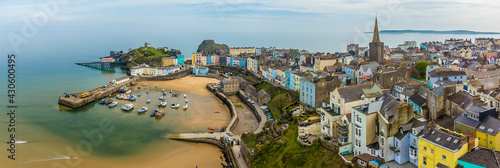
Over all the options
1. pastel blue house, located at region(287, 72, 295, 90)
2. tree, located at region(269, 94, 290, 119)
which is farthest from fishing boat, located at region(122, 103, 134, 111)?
pastel blue house, located at region(287, 72, 295, 90)

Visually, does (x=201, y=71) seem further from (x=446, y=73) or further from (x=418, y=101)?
(x=418, y=101)

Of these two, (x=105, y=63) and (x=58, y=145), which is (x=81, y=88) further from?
(x=105, y=63)

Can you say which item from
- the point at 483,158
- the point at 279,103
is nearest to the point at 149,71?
the point at 279,103

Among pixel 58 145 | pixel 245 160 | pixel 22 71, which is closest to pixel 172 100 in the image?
pixel 58 145

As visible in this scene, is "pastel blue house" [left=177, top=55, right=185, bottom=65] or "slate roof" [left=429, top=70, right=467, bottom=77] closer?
"slate roof" [left=429, top=70, right=467, bottom=77]

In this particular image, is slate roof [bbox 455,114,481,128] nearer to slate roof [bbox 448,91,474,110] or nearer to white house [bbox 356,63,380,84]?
→ slate roof [bbox 448,91,474,110]

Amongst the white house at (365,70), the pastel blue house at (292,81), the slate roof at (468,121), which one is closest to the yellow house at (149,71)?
the pastel blue house at (292,81)
